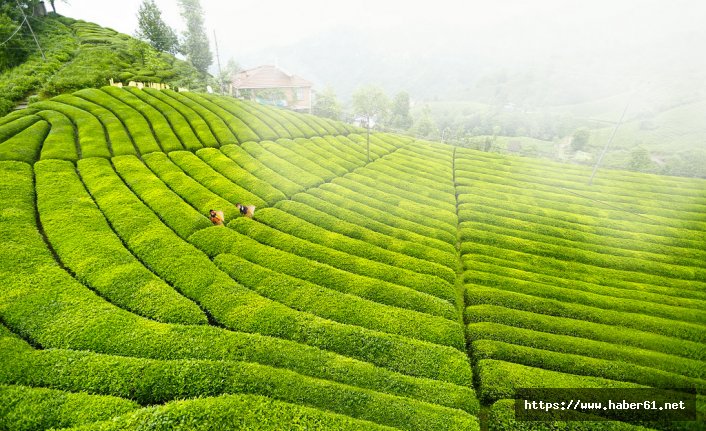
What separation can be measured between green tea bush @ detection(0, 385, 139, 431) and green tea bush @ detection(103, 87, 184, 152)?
22.6 meters

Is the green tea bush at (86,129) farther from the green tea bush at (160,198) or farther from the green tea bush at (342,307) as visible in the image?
the green tea bush at (342,307)

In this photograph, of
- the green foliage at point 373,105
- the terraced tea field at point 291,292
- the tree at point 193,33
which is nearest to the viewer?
the terraced tea field at point 291,292

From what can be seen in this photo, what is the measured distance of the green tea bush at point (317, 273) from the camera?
50.9ft

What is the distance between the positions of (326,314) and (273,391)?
4450mm

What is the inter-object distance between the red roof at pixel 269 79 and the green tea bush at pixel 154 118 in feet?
148

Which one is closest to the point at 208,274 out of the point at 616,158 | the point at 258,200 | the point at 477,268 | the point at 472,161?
the point at 258,200

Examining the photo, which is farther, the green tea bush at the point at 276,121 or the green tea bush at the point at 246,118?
the green tea bush at the point at 276,121

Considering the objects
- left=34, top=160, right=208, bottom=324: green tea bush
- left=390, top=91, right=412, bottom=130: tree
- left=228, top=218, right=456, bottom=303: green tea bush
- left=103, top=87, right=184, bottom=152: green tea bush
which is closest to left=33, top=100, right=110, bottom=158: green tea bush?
left=103, top=87, right=184, bottom=152: green tea bush

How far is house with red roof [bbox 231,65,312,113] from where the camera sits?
75500 mm

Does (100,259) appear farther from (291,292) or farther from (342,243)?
(342,243)

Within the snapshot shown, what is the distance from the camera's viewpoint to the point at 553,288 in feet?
57.2

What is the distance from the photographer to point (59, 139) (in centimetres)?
2384

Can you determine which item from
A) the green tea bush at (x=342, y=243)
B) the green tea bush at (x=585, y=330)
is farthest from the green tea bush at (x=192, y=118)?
the green tea bush at (x=585, y=330)

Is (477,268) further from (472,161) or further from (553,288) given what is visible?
(472,161)
